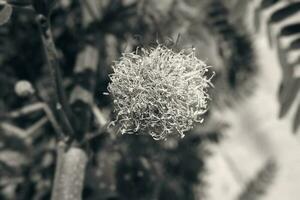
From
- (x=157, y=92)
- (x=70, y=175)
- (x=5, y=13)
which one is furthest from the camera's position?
(x=70, y=175)

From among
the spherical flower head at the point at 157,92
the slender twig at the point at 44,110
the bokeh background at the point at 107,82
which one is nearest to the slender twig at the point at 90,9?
the bokeh background at the point at 107,82

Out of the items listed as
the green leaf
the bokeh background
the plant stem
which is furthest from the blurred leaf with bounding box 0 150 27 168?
the green leaf

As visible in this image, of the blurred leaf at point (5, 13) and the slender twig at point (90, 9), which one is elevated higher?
the blurred leaf at point (5, 13)

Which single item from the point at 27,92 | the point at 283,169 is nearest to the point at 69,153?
the point at 27,92

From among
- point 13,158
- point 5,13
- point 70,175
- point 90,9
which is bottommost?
point 13,158

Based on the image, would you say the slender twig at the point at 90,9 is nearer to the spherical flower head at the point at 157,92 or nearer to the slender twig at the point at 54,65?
the slender twig at the point at 54,65

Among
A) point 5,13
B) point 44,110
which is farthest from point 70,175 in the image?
point 5,13

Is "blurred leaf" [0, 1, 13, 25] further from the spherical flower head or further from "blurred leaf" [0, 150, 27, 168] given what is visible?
"blurred leaf" [0, 150, 27, 168]

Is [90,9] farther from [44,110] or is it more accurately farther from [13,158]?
[13,158]
